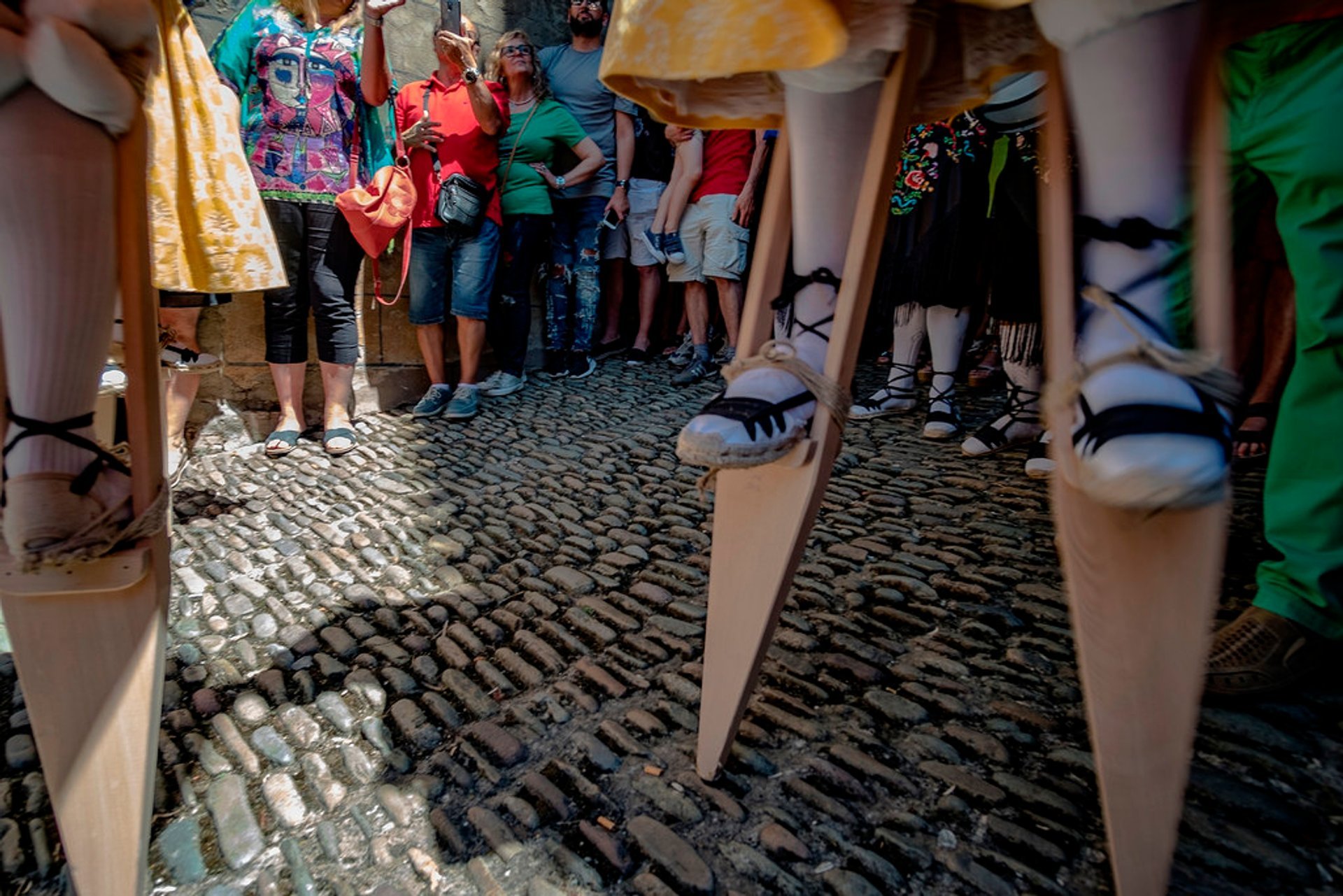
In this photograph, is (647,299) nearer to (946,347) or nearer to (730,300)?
(730,300)

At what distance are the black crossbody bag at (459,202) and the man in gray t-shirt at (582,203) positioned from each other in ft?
2.53

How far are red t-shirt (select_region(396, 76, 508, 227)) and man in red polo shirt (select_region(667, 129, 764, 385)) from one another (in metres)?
1.43

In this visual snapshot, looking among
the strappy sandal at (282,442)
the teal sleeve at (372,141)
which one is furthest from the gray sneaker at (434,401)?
the teal sleeve at (372,141)

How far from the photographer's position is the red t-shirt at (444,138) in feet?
14.0

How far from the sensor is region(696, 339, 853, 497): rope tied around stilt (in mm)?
1088

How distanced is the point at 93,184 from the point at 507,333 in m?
3.83

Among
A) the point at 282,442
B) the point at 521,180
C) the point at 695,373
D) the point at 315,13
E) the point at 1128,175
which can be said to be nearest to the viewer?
the point at 1128,175

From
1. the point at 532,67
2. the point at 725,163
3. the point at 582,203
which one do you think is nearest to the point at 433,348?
the point at 582,203

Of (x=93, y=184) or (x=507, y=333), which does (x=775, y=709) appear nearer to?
(x=93, y=184)

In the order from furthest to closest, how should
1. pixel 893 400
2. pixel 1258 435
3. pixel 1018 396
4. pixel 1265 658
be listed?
pixel 893 400 → pixel 1018 396 → pixel 1258 435 → pixel 1265 658

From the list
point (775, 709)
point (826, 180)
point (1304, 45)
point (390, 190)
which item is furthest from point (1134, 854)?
point (390, 190)

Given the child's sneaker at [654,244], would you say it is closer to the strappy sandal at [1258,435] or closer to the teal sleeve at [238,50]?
the teal sleeve at [238,50]

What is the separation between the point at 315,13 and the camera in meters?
3.48

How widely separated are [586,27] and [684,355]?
232 cm
